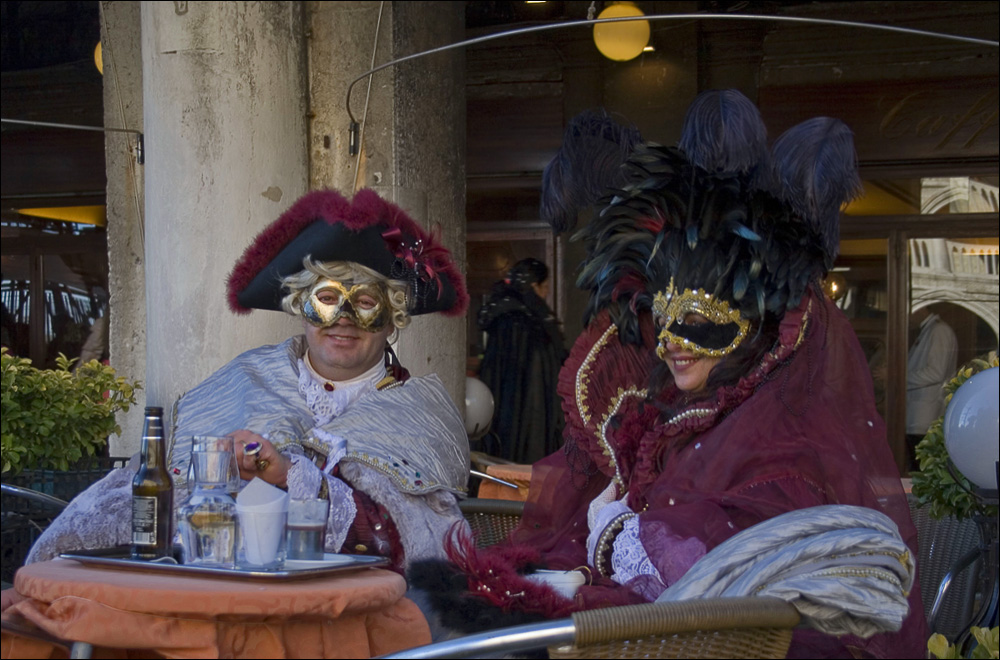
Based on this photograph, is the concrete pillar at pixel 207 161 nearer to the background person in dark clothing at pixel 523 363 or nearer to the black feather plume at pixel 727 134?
the black feather plume at pixel 727 134

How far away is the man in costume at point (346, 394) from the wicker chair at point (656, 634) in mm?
1063

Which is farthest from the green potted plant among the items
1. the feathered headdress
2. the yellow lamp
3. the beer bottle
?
the yellow lamp

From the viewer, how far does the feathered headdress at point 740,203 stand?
311 cm

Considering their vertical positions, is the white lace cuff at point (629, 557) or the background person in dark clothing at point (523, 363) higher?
the background person in dark clothing at point (523, 363)

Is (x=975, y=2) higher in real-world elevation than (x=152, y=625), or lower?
higher

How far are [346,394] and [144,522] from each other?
1096mm

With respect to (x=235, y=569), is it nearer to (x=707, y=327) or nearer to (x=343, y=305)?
(x=343, y=305)

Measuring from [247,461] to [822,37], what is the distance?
5.68 m

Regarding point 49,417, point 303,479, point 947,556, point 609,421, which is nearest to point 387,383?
point 303,479

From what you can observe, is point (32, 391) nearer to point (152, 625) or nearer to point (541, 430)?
point (152, 625)

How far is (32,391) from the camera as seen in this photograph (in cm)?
415

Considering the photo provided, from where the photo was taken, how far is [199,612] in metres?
2.16

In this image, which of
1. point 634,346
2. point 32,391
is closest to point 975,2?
point 634,346

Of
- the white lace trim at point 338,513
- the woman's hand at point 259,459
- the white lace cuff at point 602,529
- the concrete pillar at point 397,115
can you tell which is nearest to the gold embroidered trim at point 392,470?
the white lace trim at point 338,513
